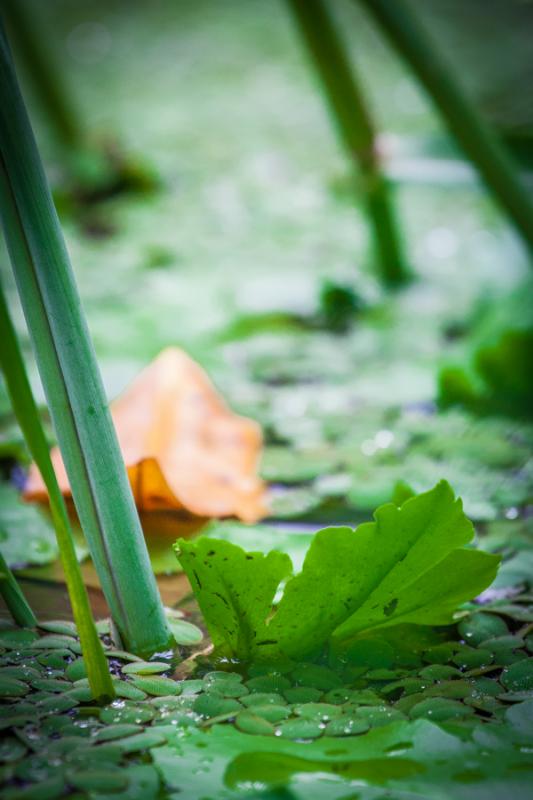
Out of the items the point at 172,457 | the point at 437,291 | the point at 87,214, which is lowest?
the point at 172,457

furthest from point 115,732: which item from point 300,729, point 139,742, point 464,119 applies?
point 464,119

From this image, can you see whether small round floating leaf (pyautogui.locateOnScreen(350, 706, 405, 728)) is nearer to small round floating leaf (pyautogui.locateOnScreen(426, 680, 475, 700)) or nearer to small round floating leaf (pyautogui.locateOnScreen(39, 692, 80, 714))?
small round floating leaf (pyautogui.locateOnScreen(426, 680, 475, 700))

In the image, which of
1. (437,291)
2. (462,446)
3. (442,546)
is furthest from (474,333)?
(442,546)

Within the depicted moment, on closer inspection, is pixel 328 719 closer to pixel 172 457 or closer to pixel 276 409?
pixel 172 457

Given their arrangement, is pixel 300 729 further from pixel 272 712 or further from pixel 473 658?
pixel 473 658

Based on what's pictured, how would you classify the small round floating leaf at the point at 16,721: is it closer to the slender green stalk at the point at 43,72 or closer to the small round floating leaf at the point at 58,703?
the small round floating leaf at the point at 58,703

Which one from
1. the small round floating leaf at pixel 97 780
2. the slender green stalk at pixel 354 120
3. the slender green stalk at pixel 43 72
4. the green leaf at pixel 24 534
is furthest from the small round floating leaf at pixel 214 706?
the slender green stalk at pixel 43 72
